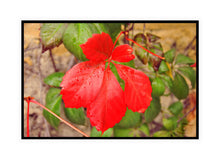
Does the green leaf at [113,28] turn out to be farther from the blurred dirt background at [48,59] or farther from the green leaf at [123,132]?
the green leaf at [123,132]

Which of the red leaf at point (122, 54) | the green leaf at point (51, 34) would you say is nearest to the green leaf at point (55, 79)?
the green leaf at point (51, 34)

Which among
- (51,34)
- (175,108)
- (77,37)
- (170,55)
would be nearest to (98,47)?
(77,37)

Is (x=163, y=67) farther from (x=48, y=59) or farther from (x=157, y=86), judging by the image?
(x=48, y=59)

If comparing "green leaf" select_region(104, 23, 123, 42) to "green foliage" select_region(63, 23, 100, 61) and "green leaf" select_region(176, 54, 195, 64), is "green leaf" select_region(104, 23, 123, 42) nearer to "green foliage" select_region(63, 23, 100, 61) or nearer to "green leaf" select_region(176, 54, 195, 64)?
"green foliage" select_region(63, 23, 100, 61)

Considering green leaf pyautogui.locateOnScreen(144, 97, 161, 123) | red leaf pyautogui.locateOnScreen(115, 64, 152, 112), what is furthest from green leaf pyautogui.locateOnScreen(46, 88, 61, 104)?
green leaf pyautogui.locateOnScreen(144, 97, 161, 123)
